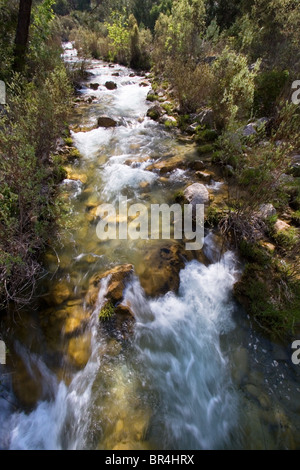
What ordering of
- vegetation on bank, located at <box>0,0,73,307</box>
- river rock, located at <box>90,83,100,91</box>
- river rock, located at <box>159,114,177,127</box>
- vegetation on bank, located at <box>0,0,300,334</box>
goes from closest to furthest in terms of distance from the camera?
vegetation on bank, located at <box>0,0,73,307</box>
vegetation on bank, located at <box>0,0,300,334</box>
river rock, located at <box>159,114,177,127</box>
river rock, located at <box>90,83,100,91</box>

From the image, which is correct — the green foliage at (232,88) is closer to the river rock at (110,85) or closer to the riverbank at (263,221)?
the riverbank at (263,221)

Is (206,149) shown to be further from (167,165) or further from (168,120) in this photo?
(168,120)

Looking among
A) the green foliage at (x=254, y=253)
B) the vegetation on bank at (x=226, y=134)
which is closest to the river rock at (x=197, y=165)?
the vegetation on bank at (x=226, y=134)

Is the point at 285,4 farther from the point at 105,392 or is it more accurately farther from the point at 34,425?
the point at 34,425

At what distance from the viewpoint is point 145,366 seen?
315cm

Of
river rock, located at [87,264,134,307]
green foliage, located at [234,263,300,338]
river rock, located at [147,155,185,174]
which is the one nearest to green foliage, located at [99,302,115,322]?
river rock, located at [87,264,134,307]

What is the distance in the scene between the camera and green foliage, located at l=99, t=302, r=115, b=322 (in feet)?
11.0

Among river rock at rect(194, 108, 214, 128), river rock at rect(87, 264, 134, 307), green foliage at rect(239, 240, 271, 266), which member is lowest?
river rock at rect(87, 264, 134, 307)

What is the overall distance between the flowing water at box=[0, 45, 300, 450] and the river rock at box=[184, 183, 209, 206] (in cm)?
92

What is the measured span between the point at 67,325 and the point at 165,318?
5.14ft

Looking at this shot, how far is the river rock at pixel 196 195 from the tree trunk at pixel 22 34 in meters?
7.35

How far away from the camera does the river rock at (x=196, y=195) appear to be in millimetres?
5156

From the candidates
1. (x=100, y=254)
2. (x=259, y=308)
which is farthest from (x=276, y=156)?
(x=100, y=254)

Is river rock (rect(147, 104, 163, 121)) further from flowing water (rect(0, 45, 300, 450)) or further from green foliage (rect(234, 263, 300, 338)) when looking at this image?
green foliage (rect(234, 263, 300, 338))
